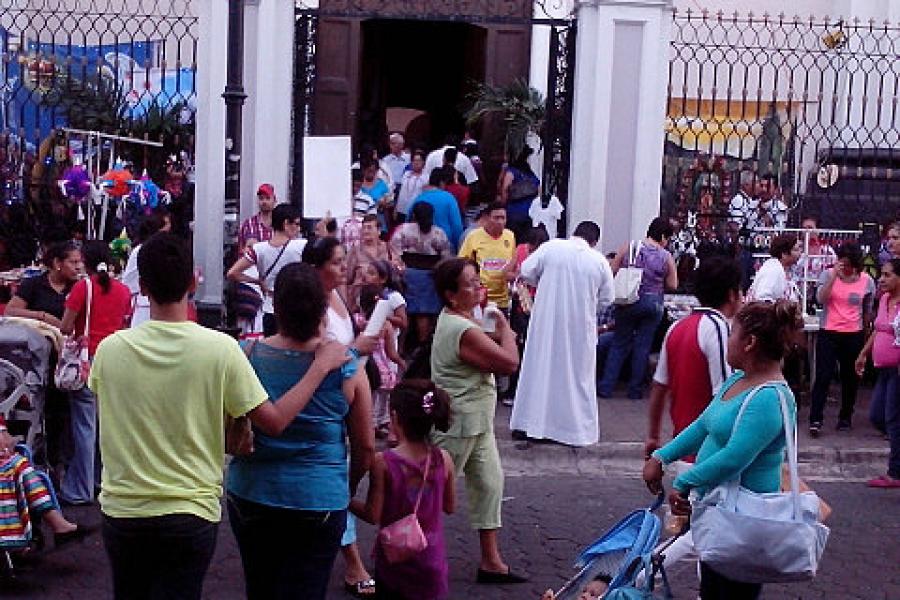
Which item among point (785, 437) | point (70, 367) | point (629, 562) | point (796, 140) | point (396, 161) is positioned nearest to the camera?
point (785, 437)

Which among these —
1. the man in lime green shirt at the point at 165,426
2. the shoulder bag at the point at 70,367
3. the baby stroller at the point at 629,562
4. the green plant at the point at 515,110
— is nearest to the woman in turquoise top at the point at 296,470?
the man in lime green shirt at the point at 165,426

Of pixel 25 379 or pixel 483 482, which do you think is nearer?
pixel 483 482

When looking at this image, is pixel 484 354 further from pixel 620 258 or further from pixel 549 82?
pixel 549 82

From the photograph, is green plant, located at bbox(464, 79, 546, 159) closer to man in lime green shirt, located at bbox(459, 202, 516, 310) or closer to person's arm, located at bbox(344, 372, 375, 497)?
man in lime green shirt, located at bbox(459, 202, 516, 310)

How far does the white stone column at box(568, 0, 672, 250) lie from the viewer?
1282 centimetres

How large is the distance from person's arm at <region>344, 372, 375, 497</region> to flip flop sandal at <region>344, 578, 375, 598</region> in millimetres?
1754

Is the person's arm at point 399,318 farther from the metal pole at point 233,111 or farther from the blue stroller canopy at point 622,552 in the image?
the blue stroller canopy at point 622,552

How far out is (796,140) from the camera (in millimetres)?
16406

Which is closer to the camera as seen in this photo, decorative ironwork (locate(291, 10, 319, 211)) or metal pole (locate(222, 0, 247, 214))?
metal pole (locate(222, 0, 247, 214))

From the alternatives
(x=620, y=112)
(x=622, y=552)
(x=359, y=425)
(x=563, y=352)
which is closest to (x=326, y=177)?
(x=620, y=112)

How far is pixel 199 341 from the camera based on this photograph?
4.40 meters

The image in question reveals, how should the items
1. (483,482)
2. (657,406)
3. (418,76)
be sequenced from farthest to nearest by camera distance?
(418,76) → (483,482) → (657,406)

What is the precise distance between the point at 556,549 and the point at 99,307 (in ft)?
9.79

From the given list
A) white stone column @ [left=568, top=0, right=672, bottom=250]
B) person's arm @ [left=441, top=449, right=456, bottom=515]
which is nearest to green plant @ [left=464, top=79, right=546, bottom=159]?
white stone column @ [left=568, top=0, right=672, bottom=250]
